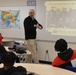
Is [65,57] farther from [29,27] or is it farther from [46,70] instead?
[29,27]

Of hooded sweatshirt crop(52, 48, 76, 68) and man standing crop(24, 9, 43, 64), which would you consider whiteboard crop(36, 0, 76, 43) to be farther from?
hooded sweatshirt crop(52, 48, 76, 68)

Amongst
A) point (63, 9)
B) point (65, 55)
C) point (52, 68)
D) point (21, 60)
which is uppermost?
point (63, 9)

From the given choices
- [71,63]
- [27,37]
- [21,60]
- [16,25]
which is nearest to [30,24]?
[27,37]

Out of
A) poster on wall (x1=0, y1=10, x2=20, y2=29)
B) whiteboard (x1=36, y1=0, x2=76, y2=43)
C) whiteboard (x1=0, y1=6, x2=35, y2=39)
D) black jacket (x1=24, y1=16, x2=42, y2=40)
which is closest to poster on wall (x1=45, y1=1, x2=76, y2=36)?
whiteboard (x1=36, y1=0, x2=76, y2=43)

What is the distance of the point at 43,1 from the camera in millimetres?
6918

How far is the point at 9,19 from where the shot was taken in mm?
7785

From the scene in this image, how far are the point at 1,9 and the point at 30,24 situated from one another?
2249mm

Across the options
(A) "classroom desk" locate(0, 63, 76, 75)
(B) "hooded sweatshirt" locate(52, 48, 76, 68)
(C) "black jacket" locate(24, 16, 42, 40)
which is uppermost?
(C) "black jacket" locate(24, 16, 42, 40)

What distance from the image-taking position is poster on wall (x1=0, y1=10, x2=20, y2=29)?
7562mm

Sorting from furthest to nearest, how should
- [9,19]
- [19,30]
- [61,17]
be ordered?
[9,19] → [19,30] → [61,17]

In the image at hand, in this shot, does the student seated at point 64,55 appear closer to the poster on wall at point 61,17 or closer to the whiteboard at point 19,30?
the poster on wall at point 61,17

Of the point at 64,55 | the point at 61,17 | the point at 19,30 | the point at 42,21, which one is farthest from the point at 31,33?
the point at 64,55

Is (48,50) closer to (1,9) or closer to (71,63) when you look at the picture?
(1,9)

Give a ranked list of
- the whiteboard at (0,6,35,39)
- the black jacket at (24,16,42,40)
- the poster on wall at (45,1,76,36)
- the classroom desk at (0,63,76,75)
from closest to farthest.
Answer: the classroom desk at (0,63,76,75), the black jacket at (24,16,42,40), the poster on wall at (45,1,76,36), the whiteboard at (0,6,35,39)
